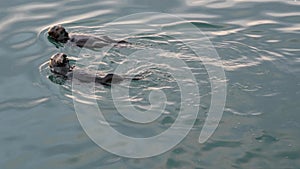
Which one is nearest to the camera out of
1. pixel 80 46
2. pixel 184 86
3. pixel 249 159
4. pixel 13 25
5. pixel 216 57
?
pixel 249 159

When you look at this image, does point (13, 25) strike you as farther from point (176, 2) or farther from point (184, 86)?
point (184, 86)

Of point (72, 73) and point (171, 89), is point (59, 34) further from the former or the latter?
point (171, 89)

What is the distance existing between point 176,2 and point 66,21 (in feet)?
8.30

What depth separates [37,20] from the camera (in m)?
12.3

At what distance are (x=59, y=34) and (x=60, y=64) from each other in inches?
53.0

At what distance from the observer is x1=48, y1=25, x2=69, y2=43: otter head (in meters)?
10.8

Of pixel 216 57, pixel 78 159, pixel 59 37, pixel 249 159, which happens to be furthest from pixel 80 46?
pixel 249 159

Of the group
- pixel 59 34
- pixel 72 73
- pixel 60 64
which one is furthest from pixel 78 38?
pixel 72 73

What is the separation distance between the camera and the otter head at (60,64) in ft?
31.4

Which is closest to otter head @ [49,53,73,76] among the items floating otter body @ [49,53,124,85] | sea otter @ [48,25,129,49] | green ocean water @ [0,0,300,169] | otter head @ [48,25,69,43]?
floating otter body @ [49,53,124,85]

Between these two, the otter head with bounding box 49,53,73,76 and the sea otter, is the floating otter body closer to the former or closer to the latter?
the otter head with bounding box 49,53,73,76

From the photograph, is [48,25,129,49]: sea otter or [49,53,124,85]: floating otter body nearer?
[49,53,124,85]: floating otter body

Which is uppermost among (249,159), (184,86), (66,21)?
(66,21)

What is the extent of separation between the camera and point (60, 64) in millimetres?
9672
